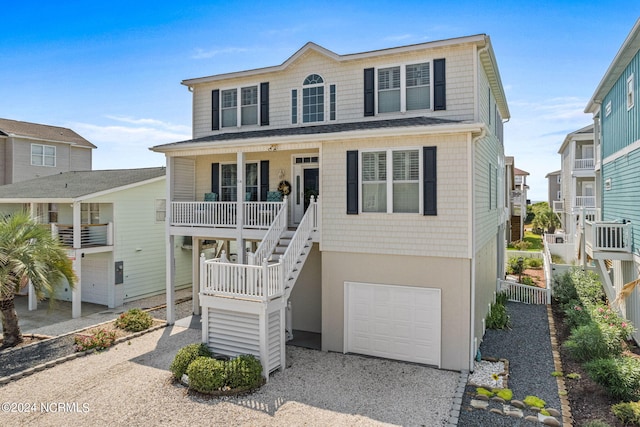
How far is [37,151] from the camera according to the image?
1080 inches

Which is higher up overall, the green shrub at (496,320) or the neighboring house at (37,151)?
the neighboring house at (37,151)

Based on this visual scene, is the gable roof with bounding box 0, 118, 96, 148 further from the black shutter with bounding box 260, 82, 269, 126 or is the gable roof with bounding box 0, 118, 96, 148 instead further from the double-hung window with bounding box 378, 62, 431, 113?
the double-hung window with bounding box 378, 62, 431, 113

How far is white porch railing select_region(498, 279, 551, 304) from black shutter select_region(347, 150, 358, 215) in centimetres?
1049

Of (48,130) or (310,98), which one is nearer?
(310,98)

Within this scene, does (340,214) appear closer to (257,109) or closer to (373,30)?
(257,109)

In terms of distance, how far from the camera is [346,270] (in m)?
11.1

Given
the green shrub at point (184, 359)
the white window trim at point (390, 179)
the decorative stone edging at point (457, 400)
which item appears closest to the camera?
the decorative stone edging at point (457, 400)

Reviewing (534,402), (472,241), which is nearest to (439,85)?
(472,241)

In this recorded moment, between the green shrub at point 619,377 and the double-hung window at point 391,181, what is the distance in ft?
16.8

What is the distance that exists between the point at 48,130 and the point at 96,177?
41.3 ft

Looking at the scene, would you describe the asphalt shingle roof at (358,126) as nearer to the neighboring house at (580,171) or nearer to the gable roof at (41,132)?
the gable roof at (41,132)

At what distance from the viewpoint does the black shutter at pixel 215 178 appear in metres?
14.9

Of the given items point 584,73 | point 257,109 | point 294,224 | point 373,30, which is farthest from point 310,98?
point 584,73

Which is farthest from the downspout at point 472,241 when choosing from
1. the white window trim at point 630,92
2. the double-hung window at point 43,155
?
the double-hung window at point 43,155
